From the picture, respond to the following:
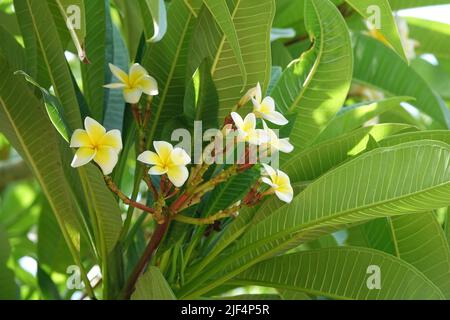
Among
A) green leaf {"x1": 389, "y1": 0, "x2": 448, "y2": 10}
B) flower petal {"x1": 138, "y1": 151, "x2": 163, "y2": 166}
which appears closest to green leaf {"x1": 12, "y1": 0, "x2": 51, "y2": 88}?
flower petal {"x1": 138, "y1": 151, "x2": 163, "y2": 166}

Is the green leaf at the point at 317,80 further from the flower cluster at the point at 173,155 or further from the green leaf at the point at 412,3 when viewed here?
the green leaf at the point at 412,3

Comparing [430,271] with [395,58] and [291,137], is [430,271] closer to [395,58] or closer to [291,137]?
[291,137]

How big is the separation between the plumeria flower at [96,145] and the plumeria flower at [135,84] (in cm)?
8

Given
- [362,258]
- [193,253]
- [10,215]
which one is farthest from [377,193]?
[10,215]

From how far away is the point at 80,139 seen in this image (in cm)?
77

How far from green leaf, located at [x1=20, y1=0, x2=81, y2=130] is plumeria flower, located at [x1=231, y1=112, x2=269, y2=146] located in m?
0.20

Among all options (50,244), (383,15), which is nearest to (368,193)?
(383,15)

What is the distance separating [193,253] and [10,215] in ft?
3.61

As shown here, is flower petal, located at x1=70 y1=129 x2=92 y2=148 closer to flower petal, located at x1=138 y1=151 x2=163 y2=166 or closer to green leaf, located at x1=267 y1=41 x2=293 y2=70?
flower petal, located at x1=138 y1=151 x2=163 y2=166

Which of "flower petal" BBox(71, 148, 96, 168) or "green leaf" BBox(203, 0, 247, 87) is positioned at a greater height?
"green leaf" BBox(203, 0, 247, 87)

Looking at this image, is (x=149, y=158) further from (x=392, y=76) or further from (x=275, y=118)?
(x=392, y=76)

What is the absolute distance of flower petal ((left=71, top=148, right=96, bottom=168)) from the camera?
76cm

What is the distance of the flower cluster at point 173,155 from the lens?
2.52 ft
